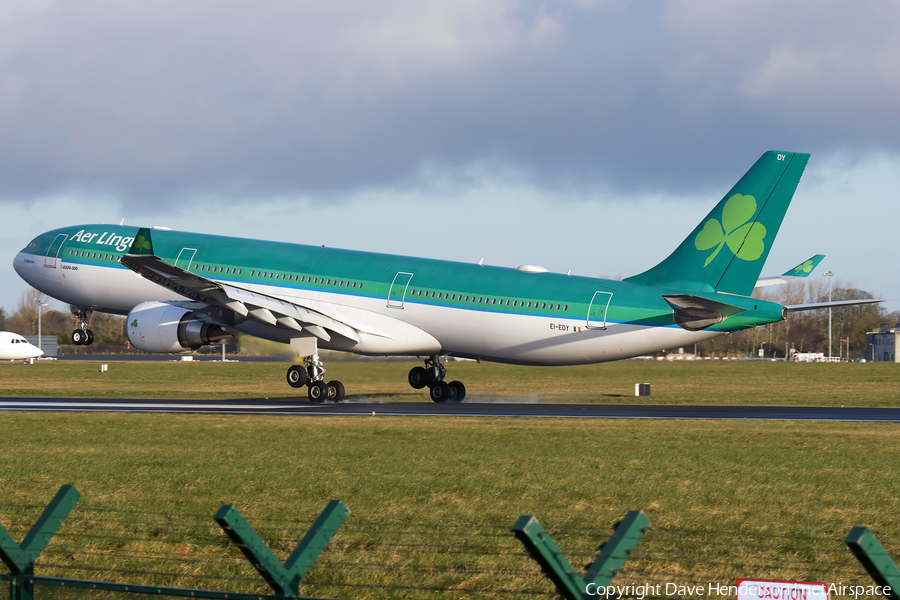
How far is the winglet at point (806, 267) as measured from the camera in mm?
38781

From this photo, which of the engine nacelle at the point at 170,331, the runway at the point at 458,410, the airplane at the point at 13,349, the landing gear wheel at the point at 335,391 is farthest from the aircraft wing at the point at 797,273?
the airplane at the point at 13,349

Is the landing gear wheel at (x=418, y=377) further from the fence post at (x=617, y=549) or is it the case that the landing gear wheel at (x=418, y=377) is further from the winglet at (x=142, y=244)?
the fence post at (x=617, y=549)

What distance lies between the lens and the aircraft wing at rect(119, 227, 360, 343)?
38.3 m

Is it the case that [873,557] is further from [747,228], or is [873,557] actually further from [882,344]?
[882,344]

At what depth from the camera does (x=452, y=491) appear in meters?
18.1

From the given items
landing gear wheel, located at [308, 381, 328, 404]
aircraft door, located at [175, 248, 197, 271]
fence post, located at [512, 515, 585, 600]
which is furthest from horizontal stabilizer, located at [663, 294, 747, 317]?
fence post, located at [512, 515, 585, 600]

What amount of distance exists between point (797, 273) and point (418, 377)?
1720cm

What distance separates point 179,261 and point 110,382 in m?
27.1

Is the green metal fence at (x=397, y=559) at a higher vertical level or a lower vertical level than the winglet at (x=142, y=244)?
lower

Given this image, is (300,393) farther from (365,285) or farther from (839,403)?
(839,403)

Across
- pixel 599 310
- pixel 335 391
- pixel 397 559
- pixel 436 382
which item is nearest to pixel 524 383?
pixel 436 382

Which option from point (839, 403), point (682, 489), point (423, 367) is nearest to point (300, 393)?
point (423, 367)

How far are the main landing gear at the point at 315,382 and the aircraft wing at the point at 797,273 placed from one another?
18025 mm

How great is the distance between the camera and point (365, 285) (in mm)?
43188
